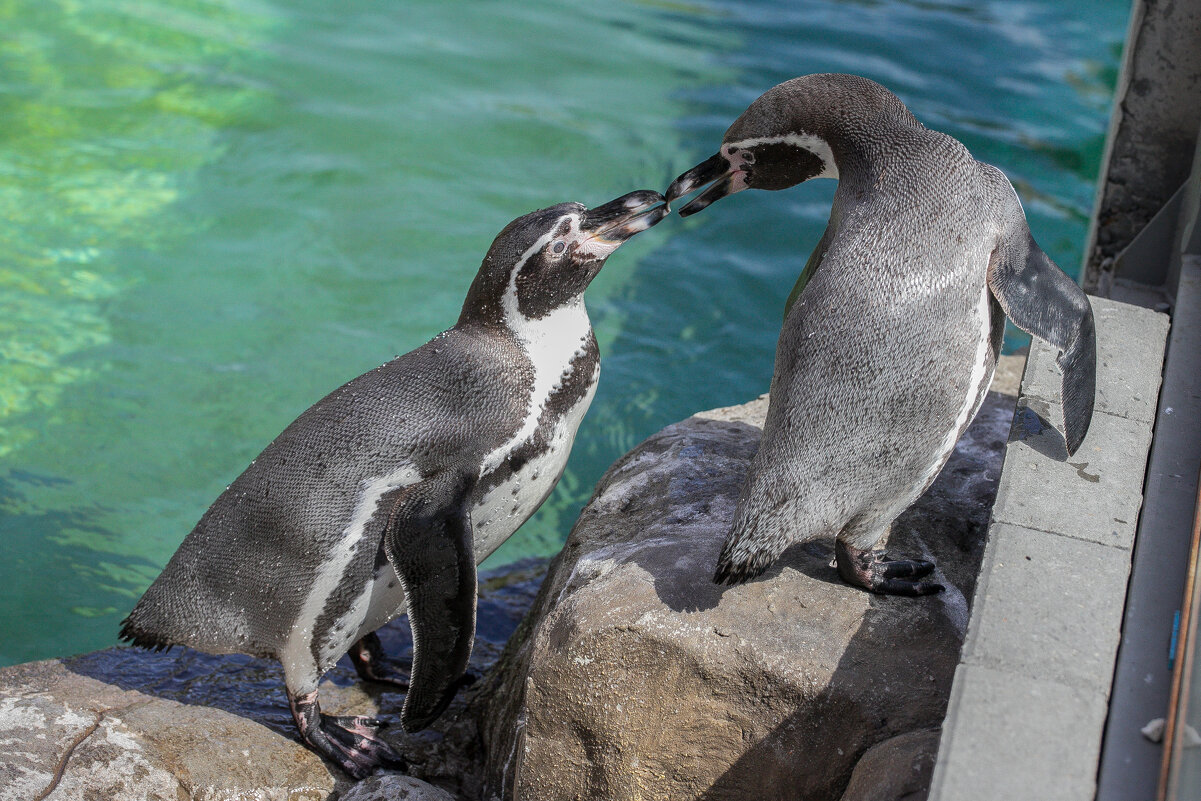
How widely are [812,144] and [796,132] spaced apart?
0.05 m

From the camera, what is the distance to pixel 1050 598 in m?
2.07

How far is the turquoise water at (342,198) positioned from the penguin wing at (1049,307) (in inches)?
95.6

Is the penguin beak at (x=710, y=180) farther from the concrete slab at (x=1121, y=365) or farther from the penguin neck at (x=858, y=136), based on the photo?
the concrete slab at (x=1121, y=365)

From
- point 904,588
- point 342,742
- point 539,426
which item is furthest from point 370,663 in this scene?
point 904,588

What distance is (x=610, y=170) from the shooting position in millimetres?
6957

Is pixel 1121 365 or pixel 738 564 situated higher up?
pixel 1121 365

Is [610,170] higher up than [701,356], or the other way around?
[610,170]

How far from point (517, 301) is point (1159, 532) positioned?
1538mm

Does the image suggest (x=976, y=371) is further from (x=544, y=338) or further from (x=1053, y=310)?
(x=544, y=338)

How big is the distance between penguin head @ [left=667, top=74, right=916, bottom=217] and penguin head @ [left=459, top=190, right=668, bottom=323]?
0.20 meters

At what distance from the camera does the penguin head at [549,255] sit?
2.85 meters

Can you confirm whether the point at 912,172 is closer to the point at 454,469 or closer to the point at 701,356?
the point at 454,469

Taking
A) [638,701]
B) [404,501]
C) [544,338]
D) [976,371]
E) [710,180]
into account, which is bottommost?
[638,701]

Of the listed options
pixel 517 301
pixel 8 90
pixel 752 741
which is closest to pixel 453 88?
pixel 8 90
